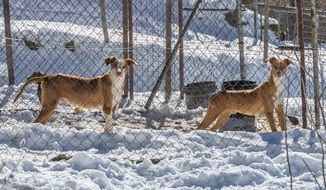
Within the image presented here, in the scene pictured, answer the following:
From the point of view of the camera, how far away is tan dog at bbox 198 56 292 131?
7910 mm

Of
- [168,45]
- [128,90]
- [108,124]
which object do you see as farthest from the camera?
[128,90]

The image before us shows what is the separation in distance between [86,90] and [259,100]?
2116mm

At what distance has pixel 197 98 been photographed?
9945 millimetres

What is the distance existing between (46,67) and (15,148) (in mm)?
6863

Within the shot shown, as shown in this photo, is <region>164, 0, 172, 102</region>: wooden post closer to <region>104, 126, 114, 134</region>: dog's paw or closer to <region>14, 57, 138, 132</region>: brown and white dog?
<region>14, 57, 138, 132</region>: brown and white dog

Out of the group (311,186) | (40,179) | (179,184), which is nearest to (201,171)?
(179,184)

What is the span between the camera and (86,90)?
27.0ft

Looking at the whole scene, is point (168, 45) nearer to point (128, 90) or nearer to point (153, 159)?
point (128, 90)

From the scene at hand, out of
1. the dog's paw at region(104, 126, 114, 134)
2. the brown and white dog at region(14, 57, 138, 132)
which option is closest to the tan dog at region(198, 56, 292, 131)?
the brown and white dog at region(14, 57, 138, 132)

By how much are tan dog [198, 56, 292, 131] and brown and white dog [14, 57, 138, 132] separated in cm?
118

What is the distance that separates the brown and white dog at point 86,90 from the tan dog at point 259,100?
1184 mm

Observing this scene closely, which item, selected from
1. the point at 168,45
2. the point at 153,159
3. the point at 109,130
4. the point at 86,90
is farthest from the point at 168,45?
the point at 153,159

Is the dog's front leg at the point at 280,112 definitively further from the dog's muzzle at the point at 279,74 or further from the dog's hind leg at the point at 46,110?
the dog's hind leg at the point at 46,110

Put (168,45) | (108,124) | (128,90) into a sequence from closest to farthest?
(108,124), (168,45), (128,90)
